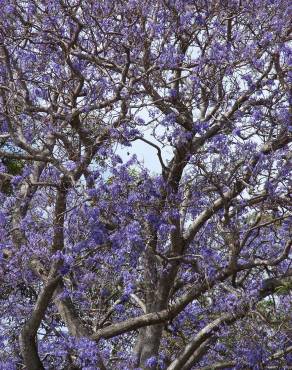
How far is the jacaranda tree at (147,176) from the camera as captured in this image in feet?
20.5

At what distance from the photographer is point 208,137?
6820 millimetres

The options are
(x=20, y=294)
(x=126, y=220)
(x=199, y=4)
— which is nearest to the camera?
(x=126, y=220)

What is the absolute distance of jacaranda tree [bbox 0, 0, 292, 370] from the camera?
20.5ft

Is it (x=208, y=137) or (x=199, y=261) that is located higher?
(x=208, y=137)

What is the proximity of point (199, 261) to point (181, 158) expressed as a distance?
43.1 inches

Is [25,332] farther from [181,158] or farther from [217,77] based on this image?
[217,77]

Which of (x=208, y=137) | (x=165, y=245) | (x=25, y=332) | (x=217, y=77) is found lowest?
(x=25, y=332)

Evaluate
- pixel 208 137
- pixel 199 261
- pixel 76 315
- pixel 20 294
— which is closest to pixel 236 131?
pixel 208 137

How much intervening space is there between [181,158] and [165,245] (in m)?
1.23

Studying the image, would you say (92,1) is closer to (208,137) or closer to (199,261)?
(208,137)

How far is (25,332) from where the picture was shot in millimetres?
6492

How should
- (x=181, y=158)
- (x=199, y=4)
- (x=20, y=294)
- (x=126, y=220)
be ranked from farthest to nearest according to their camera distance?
(x=20, y=294) → (x=199, y=4) → (x=181, y=158) → (x=126, y=220)

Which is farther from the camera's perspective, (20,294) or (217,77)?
(20,294)

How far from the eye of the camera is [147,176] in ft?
21.0
